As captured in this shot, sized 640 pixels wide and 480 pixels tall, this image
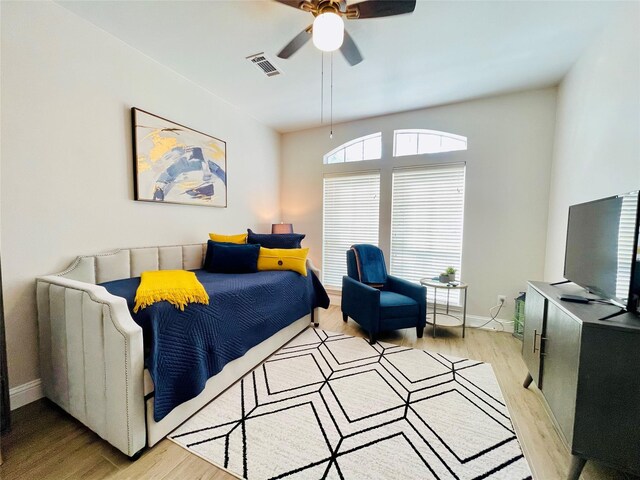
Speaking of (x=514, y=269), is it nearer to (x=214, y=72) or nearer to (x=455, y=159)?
(x=455, y=159)

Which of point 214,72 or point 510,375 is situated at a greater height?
point 214,72

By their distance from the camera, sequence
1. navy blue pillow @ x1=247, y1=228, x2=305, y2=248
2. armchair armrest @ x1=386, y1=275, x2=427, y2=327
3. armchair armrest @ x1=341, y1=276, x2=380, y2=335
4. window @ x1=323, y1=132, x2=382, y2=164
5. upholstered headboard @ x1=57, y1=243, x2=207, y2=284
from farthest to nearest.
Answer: window @ x1=323, y1=132, x2=382, y2=164 < navy blue pillow @ x1=247, y1=228, x2=305, y2=248 < armchair armrest @ x1=386, y1=275, x2=427, y2=327 < armchair armrest @ x1=341, y1=276, x2=380, y2=335 < upholstered headboard @ x1=57, y1=243, x2=207, y2=284

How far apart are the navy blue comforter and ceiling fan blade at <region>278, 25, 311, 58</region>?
1.78 m

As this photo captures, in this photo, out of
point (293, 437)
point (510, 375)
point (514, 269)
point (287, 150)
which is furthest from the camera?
point (287, 150)

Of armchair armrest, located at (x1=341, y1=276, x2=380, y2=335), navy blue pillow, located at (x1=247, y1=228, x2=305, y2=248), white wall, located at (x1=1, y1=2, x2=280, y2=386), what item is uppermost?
white wall, located at (x1=1, y1=2, x2=280, y2=386)

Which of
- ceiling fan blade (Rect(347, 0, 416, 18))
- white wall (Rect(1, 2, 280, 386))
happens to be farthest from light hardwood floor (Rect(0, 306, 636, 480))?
ceiling fan blade (Rect(347, 0, 416, 18))

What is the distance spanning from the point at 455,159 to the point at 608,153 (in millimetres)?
1415

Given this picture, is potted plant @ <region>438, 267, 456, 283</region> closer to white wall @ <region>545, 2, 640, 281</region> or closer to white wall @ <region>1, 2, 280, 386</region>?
white wall @ <region>545, 2, 640, 281</region>

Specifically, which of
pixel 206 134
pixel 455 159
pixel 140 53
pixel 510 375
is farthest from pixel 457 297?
pixel 140 53

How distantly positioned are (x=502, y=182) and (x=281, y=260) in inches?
105

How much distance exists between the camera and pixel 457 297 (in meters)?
3.19

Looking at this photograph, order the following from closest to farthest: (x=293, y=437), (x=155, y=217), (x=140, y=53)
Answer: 1. (x=293, y=437)
2. (x=140, y=53)
3. (x=155, y=217)

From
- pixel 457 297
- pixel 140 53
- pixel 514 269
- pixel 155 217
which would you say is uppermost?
pixel 140 53

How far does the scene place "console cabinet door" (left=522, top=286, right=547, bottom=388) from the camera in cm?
160
